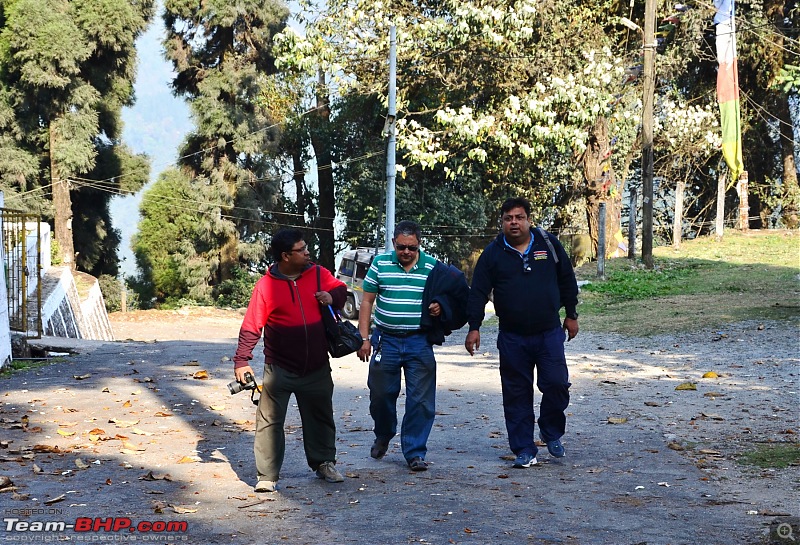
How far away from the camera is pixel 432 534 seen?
5.21m

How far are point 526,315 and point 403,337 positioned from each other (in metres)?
0.91

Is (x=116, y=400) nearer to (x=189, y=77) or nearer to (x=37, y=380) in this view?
(x=37, y=380)

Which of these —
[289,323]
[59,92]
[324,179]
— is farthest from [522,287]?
[324,179]

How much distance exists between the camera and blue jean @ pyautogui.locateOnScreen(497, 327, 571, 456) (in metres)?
7.24

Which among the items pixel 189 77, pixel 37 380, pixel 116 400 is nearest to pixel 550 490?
pixel 116 400

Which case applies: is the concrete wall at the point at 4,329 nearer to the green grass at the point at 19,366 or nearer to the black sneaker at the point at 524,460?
the green grass at the point at 19,366

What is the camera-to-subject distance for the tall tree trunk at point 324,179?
43.8 m

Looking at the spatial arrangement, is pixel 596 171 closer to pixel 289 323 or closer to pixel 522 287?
pixel 522 287

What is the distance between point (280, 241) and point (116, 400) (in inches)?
190

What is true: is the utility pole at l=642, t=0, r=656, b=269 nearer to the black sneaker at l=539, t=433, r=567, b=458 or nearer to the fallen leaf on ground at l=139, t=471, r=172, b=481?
the black sneaker at l=539, t=433, r=567, b=458

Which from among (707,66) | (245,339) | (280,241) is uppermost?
(707,66)

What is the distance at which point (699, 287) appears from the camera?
72.0ft

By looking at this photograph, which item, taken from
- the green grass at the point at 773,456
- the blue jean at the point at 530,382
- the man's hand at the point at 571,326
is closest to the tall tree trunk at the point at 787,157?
the green grass at the point at 773,456

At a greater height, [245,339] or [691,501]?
[245,339]
